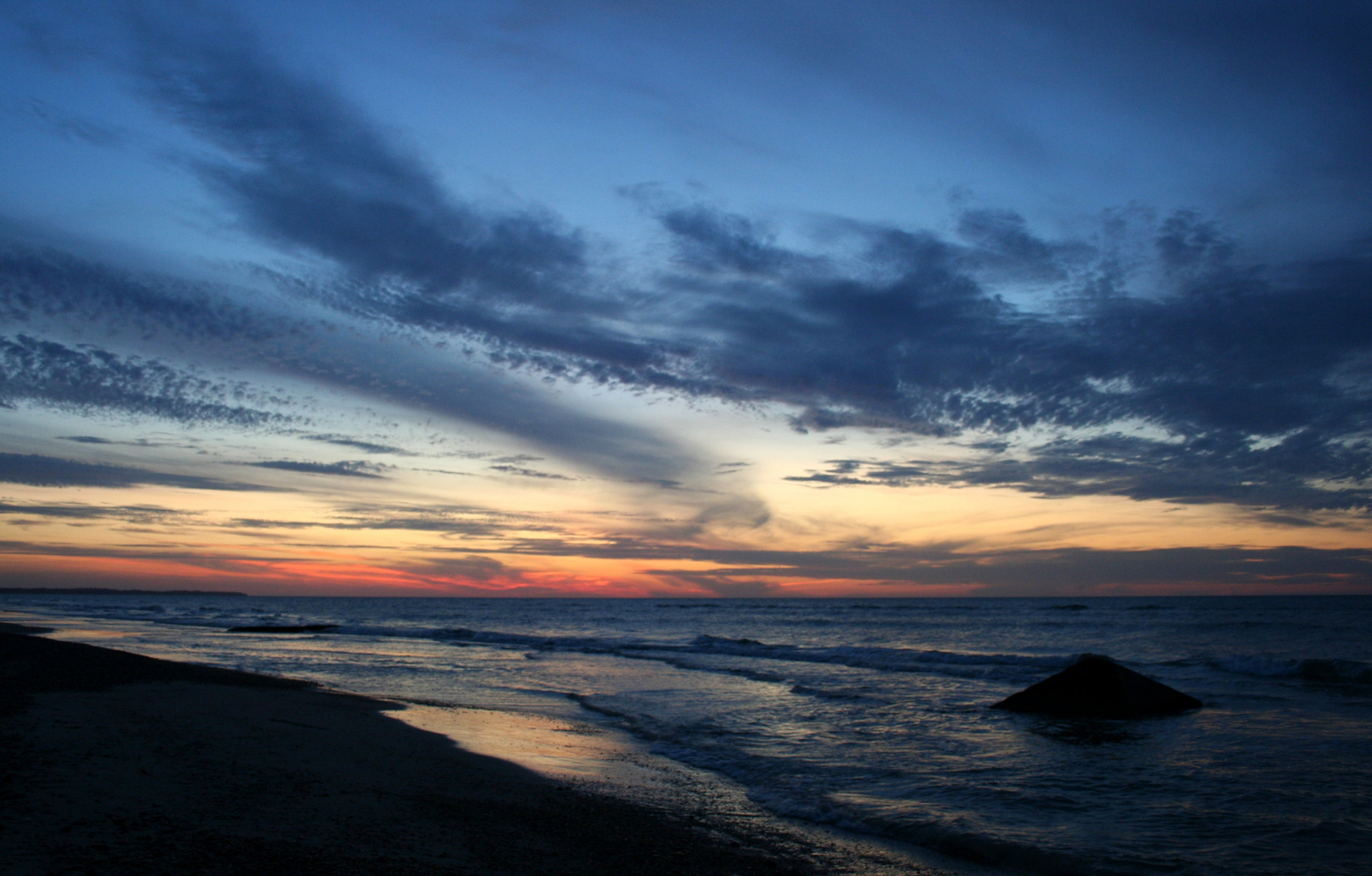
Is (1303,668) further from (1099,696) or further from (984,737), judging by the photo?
(984,737)

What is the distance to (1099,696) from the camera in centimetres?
1634

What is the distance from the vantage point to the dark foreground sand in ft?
18.6

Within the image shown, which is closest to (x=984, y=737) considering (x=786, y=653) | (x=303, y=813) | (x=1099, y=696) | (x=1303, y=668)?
(x=1099, y=696)

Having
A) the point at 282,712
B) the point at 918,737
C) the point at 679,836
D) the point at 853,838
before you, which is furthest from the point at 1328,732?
the point at 282,712

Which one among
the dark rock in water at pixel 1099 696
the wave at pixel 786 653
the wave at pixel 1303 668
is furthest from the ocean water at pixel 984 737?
the dark rock in water at pixel 1099 696

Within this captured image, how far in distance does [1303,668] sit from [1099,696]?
44.8 feet

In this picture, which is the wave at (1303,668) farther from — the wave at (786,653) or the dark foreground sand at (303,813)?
the dark foreground sand at (303,813)

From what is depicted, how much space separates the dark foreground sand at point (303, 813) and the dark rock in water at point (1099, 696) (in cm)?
1078

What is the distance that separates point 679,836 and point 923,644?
36.8m

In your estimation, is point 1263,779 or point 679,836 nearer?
point 679,836

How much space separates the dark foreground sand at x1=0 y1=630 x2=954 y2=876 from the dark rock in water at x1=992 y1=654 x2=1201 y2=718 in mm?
10784

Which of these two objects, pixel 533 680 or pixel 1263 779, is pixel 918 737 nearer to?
pixel 1263 779

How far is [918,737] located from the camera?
14.0m

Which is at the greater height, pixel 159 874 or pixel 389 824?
pixel 159 874
